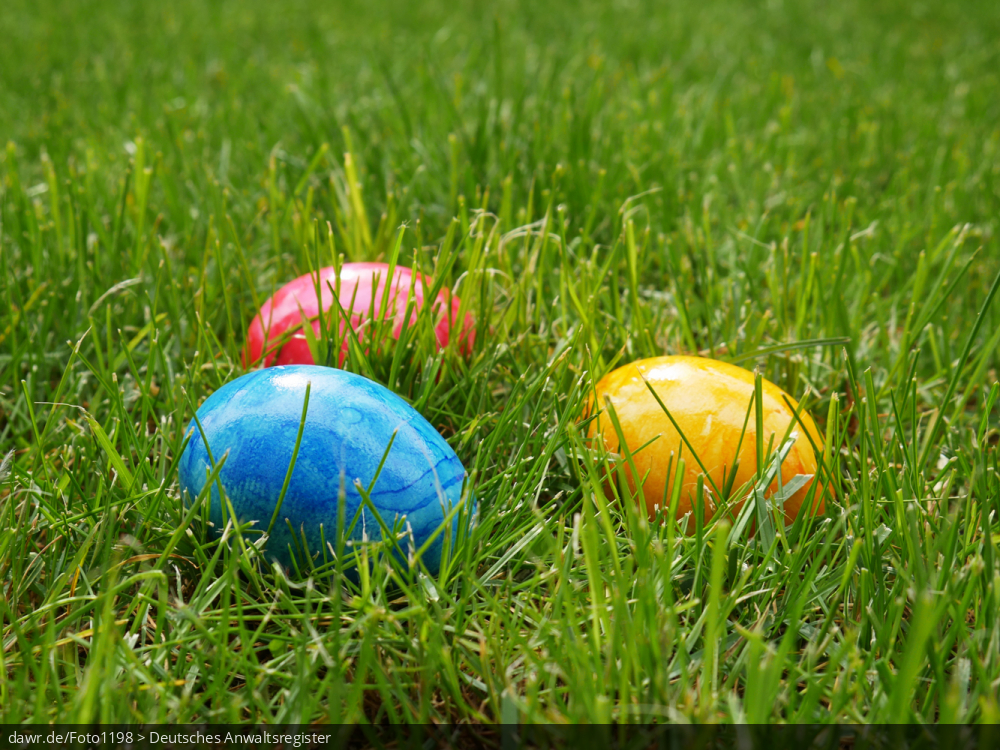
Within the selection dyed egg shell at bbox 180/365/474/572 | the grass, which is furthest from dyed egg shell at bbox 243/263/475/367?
dyed egg shell at bbox 180/365/474/572

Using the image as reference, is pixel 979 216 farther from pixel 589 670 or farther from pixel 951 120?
pixel 589 670

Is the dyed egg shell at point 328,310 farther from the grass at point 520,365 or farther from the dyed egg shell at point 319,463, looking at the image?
the dyed egg shell at point 319,463

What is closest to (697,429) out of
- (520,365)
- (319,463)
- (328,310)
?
(520,365)

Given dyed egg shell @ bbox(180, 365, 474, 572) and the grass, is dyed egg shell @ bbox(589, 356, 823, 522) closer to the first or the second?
the grass

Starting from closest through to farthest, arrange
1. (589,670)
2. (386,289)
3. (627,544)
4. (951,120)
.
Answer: (589,670), (627,544), (386,289), (951,120)

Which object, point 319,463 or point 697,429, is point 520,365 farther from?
point 319,463

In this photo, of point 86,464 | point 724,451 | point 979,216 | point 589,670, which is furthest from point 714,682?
point 979,216
